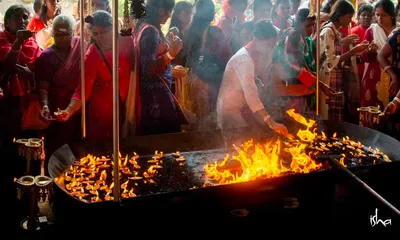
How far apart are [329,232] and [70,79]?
9.33ft

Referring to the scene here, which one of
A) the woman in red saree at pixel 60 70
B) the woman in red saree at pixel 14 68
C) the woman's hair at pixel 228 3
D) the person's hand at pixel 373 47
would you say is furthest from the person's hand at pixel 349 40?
the woman in red saree at pixel 14 68

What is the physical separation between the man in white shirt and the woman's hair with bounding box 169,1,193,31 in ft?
3.09

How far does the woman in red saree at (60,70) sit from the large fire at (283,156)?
175cm

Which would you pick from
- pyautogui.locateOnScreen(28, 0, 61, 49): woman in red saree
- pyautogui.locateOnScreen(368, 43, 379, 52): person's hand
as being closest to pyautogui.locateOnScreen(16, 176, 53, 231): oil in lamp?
pyautogui.locateOnScreen(28, 0, 61, 49): woman in red saree

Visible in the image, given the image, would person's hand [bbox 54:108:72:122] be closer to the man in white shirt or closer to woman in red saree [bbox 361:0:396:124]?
the man in white shirt

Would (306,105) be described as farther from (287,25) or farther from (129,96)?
(129,96)

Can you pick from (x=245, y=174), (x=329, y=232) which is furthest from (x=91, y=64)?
(x=329, y=232)

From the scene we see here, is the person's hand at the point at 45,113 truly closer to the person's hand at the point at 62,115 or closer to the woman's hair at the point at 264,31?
the person's hand at the point at 62,115

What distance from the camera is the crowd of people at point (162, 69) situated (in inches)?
179

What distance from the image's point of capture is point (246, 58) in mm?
4566

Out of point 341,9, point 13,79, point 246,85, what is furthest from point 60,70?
point 341,9

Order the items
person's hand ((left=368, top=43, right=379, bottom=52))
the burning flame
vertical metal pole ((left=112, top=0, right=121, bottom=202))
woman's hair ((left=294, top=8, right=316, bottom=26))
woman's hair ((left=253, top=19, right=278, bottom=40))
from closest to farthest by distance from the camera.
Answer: vertical metal pole ((left=112, top=0, right=121, bottom=202)) < the burning flame < woman's hair ((left=253, top=19, right=278, bottom=40)) < woman's hair ((left=294, top=8, right=316, bottom=26)) < person's hand ((left=368, top=43, right=379, bottom=52))

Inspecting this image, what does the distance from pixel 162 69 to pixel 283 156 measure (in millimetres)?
1418

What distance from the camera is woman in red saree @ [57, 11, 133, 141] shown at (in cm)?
460
